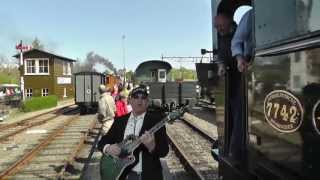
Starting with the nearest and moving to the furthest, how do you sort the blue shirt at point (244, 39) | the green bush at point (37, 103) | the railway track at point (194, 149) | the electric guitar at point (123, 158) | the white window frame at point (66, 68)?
the blue shirt at point (244, 39)
the electric guitar at point (123, 158)
the railway track at point (194, 149)
the green bush at point (37, 103)
the white window frame at point (66, 68)

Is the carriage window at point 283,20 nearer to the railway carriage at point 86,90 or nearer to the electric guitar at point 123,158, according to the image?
the electric guitar at point 123,158

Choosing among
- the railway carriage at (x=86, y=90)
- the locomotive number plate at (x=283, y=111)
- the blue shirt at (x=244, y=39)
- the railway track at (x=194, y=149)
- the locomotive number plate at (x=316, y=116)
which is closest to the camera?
the locomotive number plate at (x=316, y=116)

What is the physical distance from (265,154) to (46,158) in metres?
11.6

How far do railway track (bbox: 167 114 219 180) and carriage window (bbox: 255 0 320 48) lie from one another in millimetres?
6435

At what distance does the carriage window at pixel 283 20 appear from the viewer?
2.62 m

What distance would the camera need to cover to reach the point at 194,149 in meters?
14.8

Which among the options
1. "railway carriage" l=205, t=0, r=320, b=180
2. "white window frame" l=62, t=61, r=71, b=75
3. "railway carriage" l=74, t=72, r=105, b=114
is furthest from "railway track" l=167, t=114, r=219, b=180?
"white window frame" l=62, t=61, r=71, b=75

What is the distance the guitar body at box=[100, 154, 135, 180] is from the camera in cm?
432

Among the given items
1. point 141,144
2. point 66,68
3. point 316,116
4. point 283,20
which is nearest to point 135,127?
point 141,144

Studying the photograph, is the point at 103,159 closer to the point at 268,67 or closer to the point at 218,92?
the point at 218,92

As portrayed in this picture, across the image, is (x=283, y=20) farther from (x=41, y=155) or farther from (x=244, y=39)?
(x=41, y=155)

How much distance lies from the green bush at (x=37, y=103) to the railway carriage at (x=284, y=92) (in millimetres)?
36586

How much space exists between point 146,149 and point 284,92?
5.50 ft

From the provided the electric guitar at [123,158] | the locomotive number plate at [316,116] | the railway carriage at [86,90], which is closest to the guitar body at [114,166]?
the electric guitar at [123,158]
